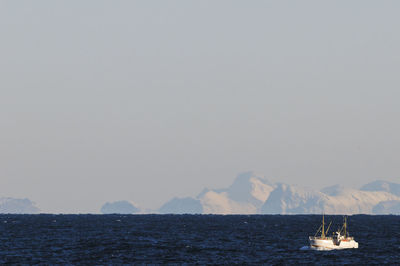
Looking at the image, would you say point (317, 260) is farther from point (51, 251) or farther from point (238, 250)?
point (51, 251)

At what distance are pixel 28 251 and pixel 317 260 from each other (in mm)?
42112

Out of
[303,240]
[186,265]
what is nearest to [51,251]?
[186,265]

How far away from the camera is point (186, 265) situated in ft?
319

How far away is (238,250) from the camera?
12050 centimetres

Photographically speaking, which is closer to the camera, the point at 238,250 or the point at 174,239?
the point at 238,250

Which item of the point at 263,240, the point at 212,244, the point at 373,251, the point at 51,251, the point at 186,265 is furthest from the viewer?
the point at 263,240

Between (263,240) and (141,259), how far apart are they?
46237mm

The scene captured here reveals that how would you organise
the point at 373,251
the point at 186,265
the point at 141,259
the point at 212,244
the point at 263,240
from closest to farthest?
1. the point at 186,265
2. the point at 141,259
3. the point at 373,251
4. the point at 212,244
5. the point at 263,240

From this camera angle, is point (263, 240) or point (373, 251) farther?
point (263, 240)

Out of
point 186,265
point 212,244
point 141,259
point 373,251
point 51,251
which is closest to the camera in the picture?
point 186,265

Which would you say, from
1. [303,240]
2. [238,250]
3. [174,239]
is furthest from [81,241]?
[303,240]

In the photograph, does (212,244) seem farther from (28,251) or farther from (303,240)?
(28,251)

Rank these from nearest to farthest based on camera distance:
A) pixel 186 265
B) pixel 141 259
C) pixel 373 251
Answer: pixel 186 265 → pixel 141 259 → pixel 373 251

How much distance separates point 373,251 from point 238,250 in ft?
69.8
